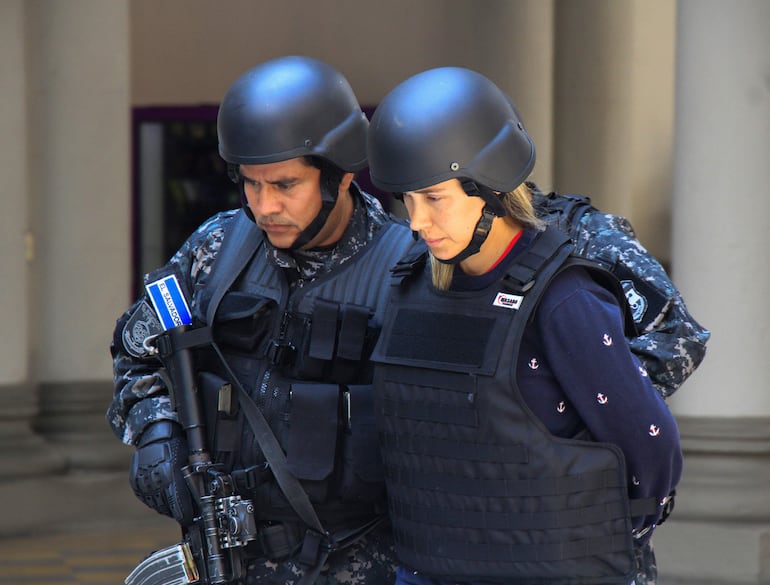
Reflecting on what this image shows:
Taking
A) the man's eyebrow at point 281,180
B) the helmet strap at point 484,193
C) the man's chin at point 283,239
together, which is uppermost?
the helmet strap at point 484,193

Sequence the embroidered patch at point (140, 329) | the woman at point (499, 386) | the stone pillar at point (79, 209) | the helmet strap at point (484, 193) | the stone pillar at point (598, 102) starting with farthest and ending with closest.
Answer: the stone pillar at point (598, 102) < the stone pillar at point (79, 209) < the embroidered patch at point (140, 329) < the helmet strap at point (484, 193) < the woman at point (499, 386)

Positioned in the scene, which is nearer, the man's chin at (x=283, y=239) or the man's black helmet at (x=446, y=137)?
the man's black helmet at (x=446, y=137)

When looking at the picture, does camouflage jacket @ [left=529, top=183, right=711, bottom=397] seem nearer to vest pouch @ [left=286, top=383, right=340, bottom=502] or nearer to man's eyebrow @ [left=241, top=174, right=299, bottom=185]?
man's eyebrow @ [left=241, top=174, right=299, bottom=185]

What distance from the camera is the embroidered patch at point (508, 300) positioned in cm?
218

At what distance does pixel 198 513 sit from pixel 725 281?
301 cm

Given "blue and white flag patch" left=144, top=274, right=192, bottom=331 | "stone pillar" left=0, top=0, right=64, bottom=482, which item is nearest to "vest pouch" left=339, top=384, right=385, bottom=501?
"blue and white flag patch" left=144, top=274, right=192, bottom=331

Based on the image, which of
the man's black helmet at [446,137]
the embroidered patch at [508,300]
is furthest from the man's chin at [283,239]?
the embroidered patch at [508,300]

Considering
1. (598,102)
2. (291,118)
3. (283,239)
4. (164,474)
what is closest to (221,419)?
(164,474)

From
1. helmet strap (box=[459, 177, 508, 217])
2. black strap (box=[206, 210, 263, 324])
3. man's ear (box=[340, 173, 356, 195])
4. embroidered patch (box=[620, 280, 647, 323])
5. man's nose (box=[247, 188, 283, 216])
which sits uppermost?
helmet strap (box=[459, 177, 508, 217])

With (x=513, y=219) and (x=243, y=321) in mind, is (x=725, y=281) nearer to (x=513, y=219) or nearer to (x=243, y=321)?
(x=243, y=321)

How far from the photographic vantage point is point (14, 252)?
6.08 metres

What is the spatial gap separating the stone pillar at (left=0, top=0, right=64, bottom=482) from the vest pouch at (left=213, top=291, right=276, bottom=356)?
352cm

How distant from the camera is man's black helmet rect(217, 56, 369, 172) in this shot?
8.87 feet

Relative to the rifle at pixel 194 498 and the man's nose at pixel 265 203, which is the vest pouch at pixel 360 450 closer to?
the rifle at pixel 194 498
